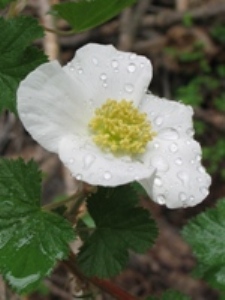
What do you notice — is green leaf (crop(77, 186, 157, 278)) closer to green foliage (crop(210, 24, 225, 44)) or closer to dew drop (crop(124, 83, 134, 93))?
dew drop (crop(124, 83, 134, 93))

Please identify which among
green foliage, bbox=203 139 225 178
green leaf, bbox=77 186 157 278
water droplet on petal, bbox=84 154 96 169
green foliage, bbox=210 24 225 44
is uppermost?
water droplet on petal, bbox=84 154 96 169

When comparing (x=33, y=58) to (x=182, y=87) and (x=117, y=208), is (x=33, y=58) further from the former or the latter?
(x=182, y=87)

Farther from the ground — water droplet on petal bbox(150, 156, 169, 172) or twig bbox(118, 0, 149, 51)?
water droplet on petal bbox(150, 156, 169, 172)

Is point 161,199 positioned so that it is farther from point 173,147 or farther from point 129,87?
point 129,87

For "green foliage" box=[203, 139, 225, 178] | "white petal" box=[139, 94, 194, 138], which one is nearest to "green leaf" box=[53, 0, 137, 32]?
"white petal" box=[139, 94, 194, 138]

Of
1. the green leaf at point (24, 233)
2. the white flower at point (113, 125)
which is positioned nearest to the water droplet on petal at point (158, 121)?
the white flower at point (113, 125)

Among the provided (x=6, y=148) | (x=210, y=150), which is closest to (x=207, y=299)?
(x=210, y=150)

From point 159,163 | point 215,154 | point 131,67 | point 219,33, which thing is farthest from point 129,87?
point 219,33
